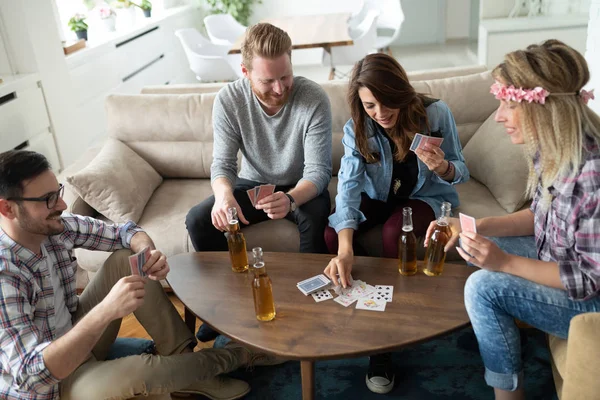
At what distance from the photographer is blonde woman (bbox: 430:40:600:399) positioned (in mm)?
1396

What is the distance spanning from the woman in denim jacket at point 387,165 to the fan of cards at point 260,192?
0.97 feet

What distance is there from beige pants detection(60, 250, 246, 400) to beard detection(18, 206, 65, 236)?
334mm

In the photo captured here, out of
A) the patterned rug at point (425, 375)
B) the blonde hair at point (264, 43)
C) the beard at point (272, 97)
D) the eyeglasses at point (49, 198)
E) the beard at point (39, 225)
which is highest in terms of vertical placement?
the blonde hair at point (264, 43)

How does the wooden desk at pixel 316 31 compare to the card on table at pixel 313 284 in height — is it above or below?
above

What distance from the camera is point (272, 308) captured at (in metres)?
1.68

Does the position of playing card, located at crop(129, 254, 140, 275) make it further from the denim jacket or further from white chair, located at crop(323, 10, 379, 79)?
white chair, located at crop(323, 10, 379, 79)

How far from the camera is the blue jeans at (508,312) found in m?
1.48

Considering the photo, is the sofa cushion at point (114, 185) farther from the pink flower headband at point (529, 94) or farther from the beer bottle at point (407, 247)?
the pink flower headband at point (529, 94)

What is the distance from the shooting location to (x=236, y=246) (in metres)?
1.94

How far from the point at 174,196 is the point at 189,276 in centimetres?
92

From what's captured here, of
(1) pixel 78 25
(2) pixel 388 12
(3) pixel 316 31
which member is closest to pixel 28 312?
(1) pixel 78 25

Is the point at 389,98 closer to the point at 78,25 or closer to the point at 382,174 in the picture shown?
the point at 382,174

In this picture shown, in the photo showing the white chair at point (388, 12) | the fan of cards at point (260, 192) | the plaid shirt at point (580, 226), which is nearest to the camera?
the plaid shirt at point (580, 226)

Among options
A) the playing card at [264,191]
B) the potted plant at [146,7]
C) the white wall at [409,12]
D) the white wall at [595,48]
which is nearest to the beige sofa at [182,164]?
the playing card at [264,191]
